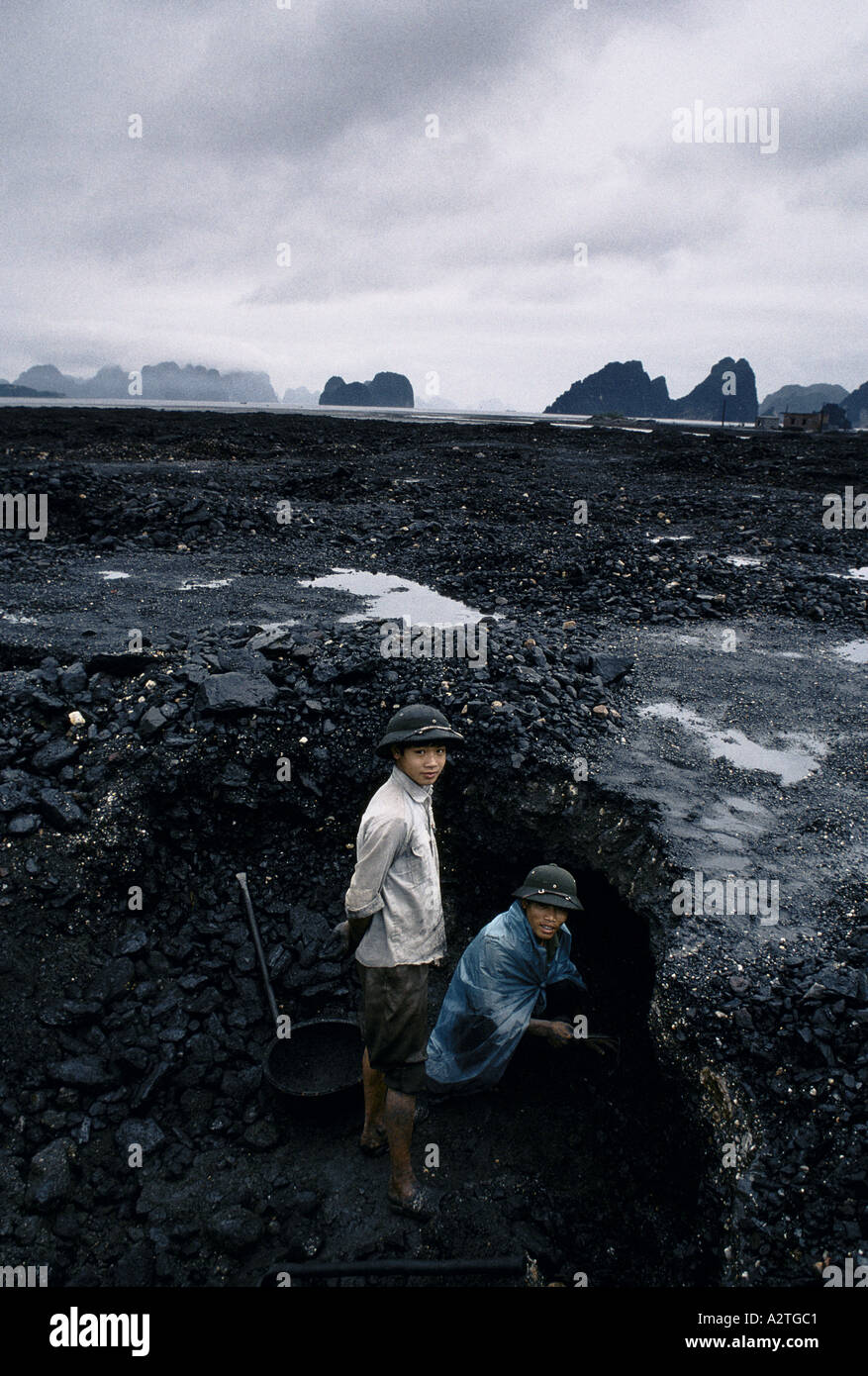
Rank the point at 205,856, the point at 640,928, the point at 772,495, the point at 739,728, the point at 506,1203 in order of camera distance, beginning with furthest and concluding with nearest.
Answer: the point at 772,495 → the point at 739,728 → the point at 205,856 → the point at 640,928 → the point at 506,1203

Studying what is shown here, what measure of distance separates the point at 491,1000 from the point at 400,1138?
850 millimetres

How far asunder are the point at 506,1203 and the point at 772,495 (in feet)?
55.4

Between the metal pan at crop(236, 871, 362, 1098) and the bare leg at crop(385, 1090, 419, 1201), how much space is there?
0.58 meters

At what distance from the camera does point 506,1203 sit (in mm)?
3898

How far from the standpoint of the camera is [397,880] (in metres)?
3.49

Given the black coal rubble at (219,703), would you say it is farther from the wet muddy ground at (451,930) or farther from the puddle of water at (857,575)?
the puddle of water at (857,575)

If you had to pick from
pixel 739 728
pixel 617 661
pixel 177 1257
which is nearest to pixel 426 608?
pixel 617 661

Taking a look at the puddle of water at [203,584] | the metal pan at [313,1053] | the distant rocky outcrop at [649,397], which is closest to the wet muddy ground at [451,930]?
the metal pan at [313,1053]

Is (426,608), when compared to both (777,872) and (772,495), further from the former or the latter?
(772,495)

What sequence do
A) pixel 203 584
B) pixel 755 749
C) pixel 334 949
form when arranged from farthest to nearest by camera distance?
pixel 203 584 → pixel 755 749 → pixel 334 949

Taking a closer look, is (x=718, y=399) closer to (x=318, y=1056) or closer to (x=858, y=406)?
(x=858, y=406)

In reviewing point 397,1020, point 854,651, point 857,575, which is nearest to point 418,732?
point 397,1020

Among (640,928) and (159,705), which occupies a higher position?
(159,705)

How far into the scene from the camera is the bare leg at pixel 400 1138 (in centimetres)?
372
